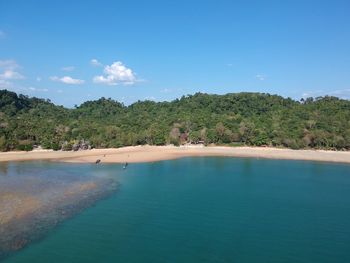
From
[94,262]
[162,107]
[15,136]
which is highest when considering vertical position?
[162,107]

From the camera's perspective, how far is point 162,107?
10888 cm

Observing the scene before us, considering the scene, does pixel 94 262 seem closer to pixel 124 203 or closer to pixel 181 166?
pixel 124 203

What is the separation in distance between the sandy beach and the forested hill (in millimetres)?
3011

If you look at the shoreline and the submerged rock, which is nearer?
the submerged rock

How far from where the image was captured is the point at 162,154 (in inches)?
2771

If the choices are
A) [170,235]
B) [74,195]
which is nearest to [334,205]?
[170,235]

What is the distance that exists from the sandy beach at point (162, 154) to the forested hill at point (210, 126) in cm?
301

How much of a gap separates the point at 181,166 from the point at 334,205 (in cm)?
2684

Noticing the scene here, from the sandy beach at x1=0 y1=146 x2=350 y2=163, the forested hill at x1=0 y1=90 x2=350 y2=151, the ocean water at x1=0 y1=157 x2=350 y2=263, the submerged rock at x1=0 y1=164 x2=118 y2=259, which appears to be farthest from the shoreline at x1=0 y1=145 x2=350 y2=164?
the submerged rock at x1=0 y1=164 x2=118 y2=259

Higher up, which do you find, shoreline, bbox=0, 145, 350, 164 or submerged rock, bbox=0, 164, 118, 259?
shoreline, bbox=0, 145, 350, 164

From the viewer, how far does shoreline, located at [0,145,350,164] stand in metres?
64.2

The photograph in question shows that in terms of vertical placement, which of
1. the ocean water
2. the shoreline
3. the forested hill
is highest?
the forested hill

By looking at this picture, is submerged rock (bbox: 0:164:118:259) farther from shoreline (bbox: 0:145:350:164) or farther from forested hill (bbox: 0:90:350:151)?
forested hill (bbox: 0:90:350:151)

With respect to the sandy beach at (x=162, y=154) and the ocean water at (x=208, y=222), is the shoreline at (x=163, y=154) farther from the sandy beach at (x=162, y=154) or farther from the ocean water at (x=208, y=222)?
the ocean water at (x=208, y=222)
